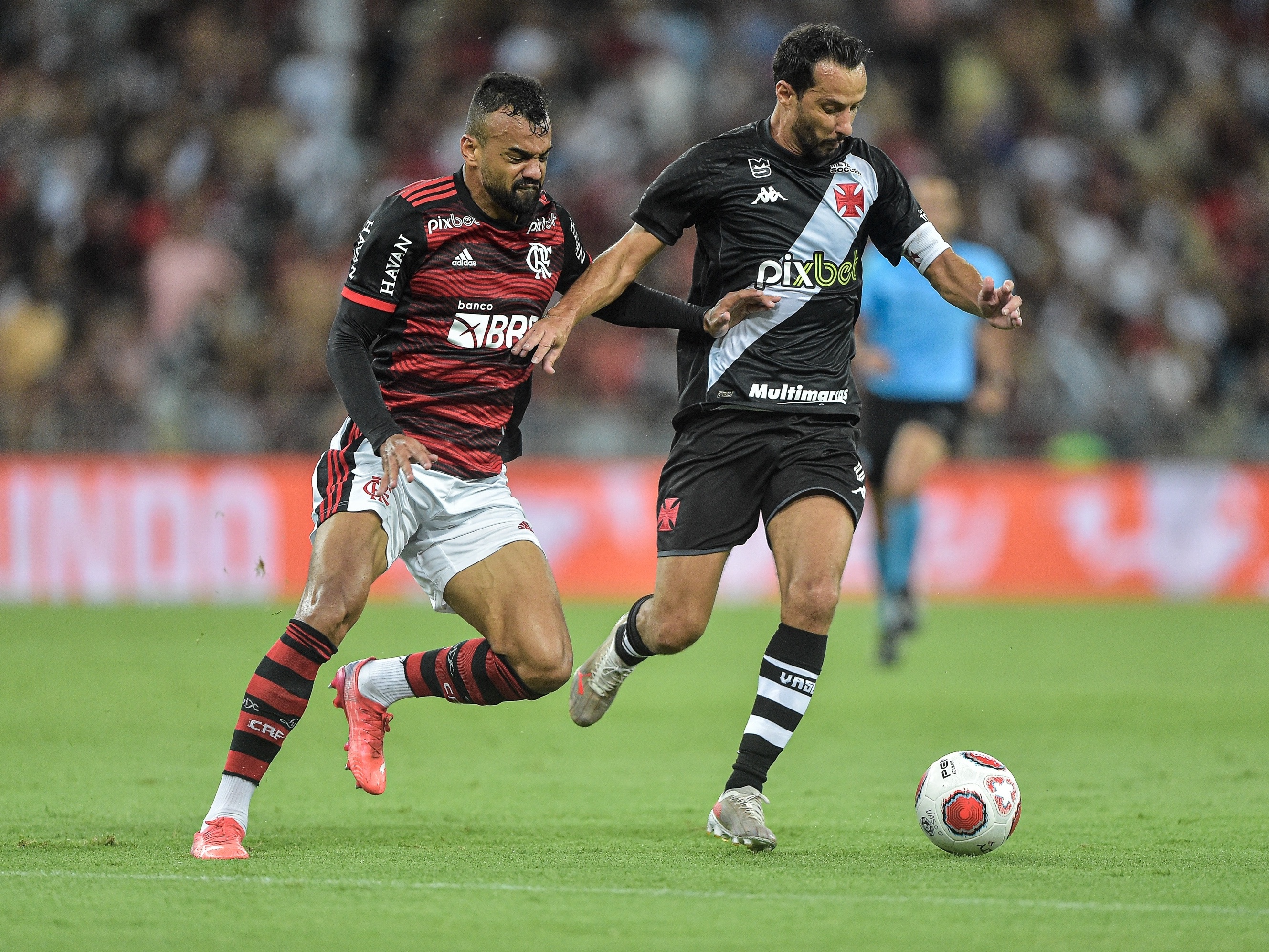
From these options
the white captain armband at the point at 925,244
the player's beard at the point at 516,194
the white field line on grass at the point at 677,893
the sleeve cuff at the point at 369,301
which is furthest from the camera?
the white captain armband at the point at 925,244

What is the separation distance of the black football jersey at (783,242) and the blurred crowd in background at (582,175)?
8882 mm

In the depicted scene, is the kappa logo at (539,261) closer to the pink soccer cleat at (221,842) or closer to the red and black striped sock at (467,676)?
the red and black striped sock at (467,676)

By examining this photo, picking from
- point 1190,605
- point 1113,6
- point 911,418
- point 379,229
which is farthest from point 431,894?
point 1113,6

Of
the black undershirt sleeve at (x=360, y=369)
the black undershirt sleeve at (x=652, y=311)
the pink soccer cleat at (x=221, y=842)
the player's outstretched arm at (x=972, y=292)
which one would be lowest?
the pink soccer cleat at (x=221, y=842)

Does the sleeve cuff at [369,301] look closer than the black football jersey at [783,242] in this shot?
Yes

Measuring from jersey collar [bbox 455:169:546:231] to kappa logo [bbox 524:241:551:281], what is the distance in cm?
8

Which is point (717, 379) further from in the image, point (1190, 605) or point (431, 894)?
point (1190, 605)

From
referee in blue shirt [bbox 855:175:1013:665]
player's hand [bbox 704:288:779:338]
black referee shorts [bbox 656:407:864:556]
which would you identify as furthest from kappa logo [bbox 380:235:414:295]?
referee in blue shirt [bbox 855:175:1013:665]

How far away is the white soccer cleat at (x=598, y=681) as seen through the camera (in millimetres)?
6562

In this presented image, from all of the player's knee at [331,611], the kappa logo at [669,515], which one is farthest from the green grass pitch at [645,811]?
the kappa logo at [669,515]

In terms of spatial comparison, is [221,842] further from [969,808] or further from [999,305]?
[999,305]

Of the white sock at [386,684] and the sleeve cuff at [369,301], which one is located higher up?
the sleeve cuff at [369,301]

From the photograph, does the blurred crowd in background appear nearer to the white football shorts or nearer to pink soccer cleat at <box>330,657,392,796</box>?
pink soccer cleat at <box>330,657,392,796</box>

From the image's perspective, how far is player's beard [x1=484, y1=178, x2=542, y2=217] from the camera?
587 centimetres
